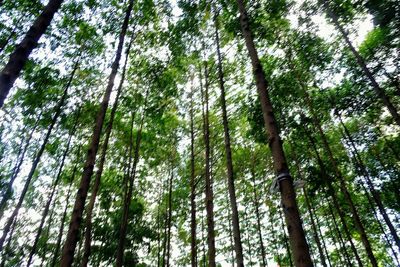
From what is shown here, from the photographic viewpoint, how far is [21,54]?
346cm

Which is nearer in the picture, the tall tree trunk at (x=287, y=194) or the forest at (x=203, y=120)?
the tall tree trunk at (x=287, y=194)

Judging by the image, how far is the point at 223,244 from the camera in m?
20.6

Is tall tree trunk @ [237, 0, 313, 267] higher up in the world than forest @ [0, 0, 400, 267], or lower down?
lower down

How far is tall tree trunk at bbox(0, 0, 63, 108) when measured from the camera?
3150 mm

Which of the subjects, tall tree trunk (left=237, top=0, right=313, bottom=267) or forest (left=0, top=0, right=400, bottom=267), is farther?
forest (left=0, top=0, right=400, bottom=267)

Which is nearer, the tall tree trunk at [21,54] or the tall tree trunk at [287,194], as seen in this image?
the tall tree trunk at [287,194]

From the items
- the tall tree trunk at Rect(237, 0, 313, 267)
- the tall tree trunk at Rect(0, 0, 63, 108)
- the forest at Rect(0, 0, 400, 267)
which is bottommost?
the tall tree trunk at Rect(237, 0, 313, 267)

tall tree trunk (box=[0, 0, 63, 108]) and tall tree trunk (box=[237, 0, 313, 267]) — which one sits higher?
tall tree trunk (box=[0, 0, 63, 108])

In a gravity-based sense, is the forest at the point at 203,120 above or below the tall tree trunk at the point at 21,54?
above

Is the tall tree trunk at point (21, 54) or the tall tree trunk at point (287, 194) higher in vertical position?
the tall tree trunk at point (21, 54)

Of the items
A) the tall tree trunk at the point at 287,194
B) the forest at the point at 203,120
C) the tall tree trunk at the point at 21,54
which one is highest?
the forest at the point at 203,120

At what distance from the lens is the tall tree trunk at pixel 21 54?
315 cm

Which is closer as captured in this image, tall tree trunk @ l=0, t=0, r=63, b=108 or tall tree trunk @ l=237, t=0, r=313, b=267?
tall tree trunk @ l=237, t=0, r=313, b=267

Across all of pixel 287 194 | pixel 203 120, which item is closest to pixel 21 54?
pixel 287 194
